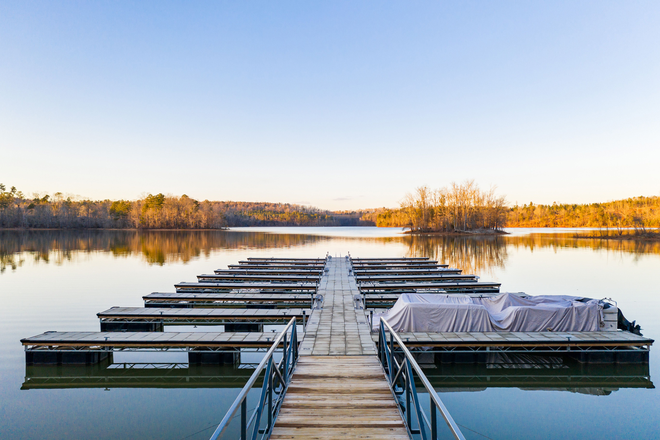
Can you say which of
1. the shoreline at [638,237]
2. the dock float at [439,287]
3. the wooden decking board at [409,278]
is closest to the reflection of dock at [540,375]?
the dock float at [439,287]

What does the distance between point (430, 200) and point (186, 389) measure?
6916 centimetres

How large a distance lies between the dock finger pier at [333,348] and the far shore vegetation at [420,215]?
2247 inches

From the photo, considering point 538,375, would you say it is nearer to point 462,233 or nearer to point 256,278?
point 256,278

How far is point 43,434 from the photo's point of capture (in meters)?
5.68

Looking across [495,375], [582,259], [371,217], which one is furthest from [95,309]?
[371,217]

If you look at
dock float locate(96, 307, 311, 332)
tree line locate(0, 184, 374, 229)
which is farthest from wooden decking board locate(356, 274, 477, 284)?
tree line locate(0, 184, 374, 229)

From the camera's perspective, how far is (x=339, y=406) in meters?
4.53

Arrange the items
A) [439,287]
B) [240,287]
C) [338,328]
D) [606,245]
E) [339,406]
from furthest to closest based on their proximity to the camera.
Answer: [606,245] → [439,287] → [240,287] → [338,328] → [339,406]

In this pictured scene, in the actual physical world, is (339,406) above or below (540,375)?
above

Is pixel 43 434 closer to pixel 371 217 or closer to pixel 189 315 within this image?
pixel 189 315

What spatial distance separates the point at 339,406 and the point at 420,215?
69.9 metres

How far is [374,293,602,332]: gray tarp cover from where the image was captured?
855 centimetres

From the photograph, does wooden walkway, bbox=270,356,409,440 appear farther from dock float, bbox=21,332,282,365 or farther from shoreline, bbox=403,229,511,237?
shoreline, bbox=403,229,511,237

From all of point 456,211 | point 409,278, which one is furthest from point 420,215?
point 409,278
